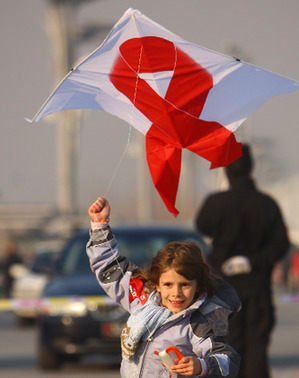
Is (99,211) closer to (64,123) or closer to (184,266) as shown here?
(184,266)

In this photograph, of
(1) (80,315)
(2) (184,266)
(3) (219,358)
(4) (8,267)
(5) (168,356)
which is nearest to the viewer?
(5) (168,356)

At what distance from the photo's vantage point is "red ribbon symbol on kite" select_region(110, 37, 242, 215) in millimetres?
5258

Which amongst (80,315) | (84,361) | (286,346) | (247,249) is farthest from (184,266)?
(286,346)

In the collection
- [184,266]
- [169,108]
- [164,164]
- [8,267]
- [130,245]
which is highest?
[169,108]

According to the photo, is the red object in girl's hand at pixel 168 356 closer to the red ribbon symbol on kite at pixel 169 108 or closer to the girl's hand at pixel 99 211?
the girl's hand at pixel 99 211

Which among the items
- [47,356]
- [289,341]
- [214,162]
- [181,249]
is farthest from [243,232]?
[289,341]

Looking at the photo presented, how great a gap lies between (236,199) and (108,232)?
274cm

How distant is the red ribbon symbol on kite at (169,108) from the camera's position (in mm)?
5258

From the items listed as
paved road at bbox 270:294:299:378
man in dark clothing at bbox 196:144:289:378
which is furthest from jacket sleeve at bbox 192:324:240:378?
paved road at bbox 270:294:299:378

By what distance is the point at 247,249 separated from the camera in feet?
24.8

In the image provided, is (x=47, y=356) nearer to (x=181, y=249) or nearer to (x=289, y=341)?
(x=289, y=341)

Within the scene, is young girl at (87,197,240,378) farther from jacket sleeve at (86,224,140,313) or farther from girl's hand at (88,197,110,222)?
girl's hand at (88,197,110,222)

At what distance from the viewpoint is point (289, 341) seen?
1620cm

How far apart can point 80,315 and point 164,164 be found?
272 inches
